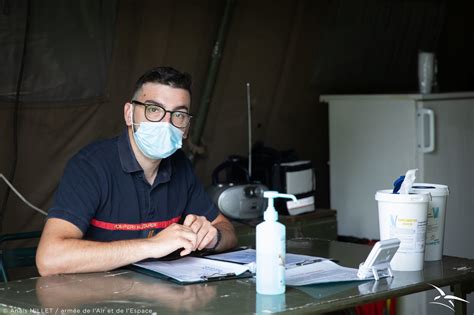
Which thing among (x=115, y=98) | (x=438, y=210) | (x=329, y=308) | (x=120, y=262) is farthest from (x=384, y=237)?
(x=115, y=98)

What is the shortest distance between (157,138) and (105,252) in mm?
500

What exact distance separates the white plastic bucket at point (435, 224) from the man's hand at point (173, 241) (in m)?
0.75

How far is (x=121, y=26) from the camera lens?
423 centimetres

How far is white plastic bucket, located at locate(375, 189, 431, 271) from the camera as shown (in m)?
2.60

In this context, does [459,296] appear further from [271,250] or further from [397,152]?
[397,152]

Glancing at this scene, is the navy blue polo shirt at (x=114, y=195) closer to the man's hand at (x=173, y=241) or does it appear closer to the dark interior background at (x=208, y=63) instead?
the man's hand at (x=173, y=241)

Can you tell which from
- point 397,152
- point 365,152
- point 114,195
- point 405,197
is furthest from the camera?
point 365,152

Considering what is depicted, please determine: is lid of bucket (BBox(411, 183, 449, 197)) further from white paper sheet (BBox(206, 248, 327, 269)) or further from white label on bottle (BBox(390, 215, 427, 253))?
white paper sheet (BBox(206, 248, 327, 269))

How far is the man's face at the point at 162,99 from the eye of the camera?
9.83 ft

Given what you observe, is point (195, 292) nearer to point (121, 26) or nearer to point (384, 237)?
point (384, 237)

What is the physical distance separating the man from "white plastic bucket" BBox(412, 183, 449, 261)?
69cm

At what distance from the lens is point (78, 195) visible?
9.30 feet

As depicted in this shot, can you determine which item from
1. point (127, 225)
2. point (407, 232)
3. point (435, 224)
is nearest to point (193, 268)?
point (127, 225)

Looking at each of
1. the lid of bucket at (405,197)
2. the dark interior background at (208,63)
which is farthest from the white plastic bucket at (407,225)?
the dark interior background at (208,63)
